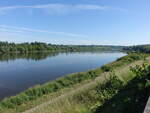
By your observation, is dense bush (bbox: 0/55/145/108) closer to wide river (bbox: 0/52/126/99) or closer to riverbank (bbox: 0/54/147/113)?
riverbank (bbox: 0/54/147/113)

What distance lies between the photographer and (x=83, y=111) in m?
4.72

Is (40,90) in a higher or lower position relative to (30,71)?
higher

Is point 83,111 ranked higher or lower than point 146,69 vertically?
lower

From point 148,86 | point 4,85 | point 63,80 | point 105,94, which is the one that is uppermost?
point 148,86

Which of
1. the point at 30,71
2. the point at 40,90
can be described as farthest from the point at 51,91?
the point at 30,71

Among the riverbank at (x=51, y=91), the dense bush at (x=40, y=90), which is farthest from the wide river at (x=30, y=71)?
the riverbank at (x=51, y=91)

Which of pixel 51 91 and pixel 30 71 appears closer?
pixel 51 91

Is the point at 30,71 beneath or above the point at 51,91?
beneath

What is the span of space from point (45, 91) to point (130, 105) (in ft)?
37.1

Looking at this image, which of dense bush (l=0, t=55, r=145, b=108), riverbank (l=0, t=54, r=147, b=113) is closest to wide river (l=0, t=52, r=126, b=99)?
dense bush (l=0, t=55, r=145, b=108)

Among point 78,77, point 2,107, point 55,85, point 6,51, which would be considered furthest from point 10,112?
point 6,51

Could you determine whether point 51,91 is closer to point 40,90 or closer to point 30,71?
point 40,90

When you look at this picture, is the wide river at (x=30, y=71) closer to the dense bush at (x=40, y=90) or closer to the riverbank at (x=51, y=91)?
→ the dense bush at (x=40, y=90)

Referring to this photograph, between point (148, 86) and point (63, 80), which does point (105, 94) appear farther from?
point (63, 80)
